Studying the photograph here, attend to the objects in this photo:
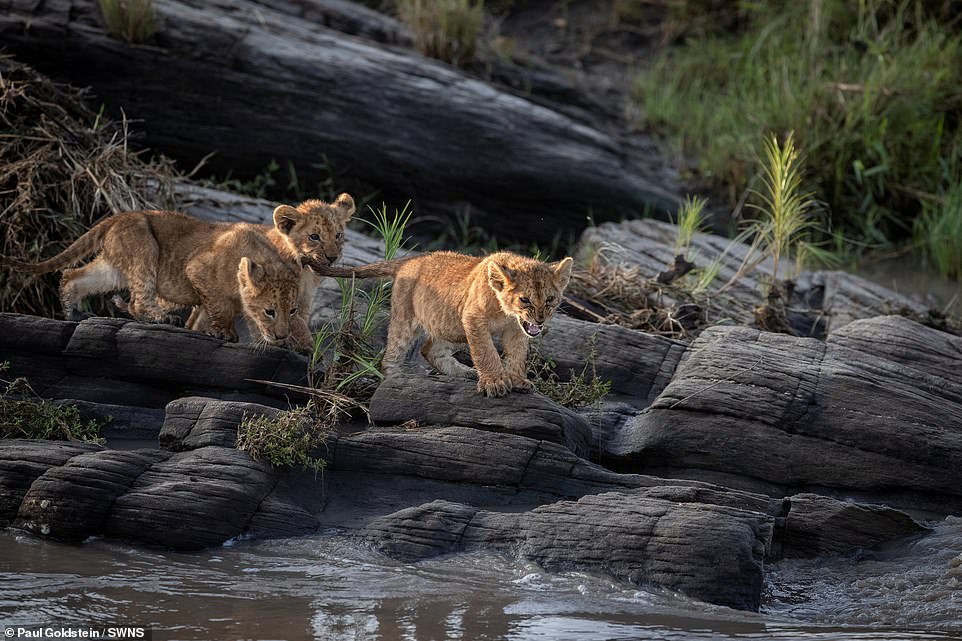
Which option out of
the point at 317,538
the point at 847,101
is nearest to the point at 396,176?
the point at 847,101

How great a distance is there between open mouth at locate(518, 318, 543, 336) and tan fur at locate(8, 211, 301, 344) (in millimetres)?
1961

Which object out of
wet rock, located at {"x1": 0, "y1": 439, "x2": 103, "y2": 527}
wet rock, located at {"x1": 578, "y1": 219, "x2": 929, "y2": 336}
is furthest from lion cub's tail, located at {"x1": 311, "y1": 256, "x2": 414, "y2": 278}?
wet rock, located at {"x1": 578, "y1": 219, "x2": 929, "y2": 336}

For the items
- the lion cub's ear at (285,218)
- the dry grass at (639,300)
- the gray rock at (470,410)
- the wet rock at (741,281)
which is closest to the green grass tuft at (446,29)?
the wet rock at (741,281)

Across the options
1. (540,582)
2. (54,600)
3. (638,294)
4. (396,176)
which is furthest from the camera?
(396,176)

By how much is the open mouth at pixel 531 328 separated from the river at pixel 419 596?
1331 millimetres

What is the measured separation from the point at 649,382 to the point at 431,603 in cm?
310

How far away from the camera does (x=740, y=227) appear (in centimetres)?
1377

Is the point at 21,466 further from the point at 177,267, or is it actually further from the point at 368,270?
the point at 368,270

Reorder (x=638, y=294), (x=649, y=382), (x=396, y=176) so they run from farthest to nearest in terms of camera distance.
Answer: (x=396, y=176), (x=638, y=294), (x=649, y=382)

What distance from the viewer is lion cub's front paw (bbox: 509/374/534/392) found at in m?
7.50

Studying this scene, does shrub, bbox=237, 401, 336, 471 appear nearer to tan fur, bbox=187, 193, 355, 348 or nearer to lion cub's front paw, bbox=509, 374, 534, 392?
lion cub's front paw, bbox=509, 374, 534, 392

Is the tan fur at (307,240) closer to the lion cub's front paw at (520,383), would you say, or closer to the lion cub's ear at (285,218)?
the lion cub's ear at (285,218)

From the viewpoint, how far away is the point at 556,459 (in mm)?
7191

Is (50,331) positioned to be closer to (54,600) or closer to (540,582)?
(54,600)
